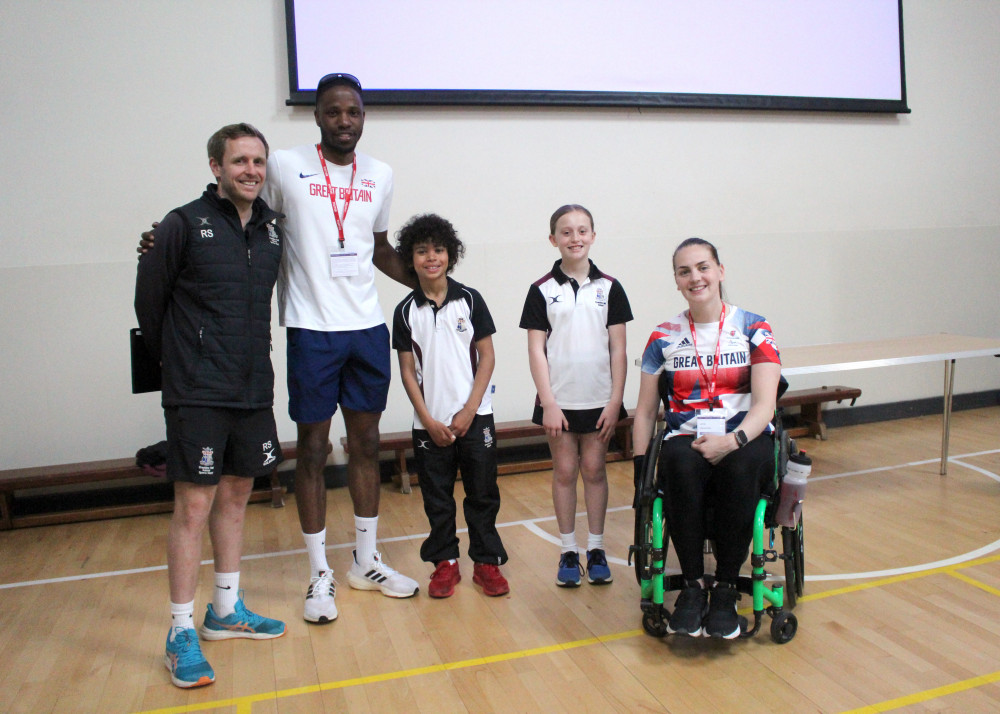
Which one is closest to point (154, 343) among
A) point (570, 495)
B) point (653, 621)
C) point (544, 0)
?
point (570, 495)

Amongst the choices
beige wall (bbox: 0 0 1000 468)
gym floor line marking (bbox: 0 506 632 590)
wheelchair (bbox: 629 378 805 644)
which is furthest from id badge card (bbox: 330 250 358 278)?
beige wall (bbox: 0 0 1000 468)

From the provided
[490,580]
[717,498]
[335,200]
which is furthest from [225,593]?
[717,498]

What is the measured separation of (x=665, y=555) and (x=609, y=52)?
10.5 feet

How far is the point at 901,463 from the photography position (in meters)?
4.15

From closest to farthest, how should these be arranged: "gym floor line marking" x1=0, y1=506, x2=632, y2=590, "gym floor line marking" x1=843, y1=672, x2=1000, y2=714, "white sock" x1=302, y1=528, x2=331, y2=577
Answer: "gym floor line marking" x1=843, y1=672, x2=1000, y2=714
"white sock" x1=302, y1=528, x2=331, y2=577
"gym floor line marking" x1=0, y1=506, x2=632, y2=590

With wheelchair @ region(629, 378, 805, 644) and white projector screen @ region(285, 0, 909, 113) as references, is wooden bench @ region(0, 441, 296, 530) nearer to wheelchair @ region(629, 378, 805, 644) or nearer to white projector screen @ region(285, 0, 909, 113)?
white projector screen @ region(285, 0, 909, 113)

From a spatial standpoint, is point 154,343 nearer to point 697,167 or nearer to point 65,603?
point 65,603

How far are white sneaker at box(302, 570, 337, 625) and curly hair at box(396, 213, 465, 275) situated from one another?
42.8 inches

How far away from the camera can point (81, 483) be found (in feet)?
12.9

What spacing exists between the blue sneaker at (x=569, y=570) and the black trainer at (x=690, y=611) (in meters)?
0.52

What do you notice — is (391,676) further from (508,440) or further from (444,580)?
(508,440)

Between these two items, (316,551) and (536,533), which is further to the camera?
(536,533)

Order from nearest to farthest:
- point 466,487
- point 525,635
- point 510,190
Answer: point 525,635
point 466,487
point 510,190

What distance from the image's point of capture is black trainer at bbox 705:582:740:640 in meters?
2.13
